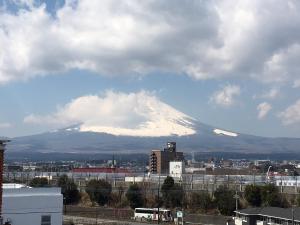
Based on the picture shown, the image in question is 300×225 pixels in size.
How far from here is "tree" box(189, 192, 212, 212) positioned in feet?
184

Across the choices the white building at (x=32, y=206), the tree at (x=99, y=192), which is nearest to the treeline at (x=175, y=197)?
the tree at (x=99, y=192)

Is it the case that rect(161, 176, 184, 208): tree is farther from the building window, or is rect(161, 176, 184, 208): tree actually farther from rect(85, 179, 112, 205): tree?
the building window

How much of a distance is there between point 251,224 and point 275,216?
318cm

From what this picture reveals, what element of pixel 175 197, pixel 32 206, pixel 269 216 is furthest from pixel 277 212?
pixel 32 206

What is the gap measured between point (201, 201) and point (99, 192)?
42.7 ft

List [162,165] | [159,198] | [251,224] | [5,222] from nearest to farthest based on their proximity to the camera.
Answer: [5,222]
[251,224]
[159,198]
[162,165]

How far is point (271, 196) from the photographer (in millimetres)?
52969

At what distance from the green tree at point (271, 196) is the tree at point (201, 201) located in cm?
560

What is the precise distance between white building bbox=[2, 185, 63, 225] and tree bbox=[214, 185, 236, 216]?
3021cm

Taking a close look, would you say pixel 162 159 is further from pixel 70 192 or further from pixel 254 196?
pixel 254 196

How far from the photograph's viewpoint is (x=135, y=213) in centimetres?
5422

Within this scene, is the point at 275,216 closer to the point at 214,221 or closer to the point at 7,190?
the point at 214,221

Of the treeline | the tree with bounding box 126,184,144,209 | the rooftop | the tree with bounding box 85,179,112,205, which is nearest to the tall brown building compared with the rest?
the treeline

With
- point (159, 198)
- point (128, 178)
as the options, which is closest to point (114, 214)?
point (159, 198)
